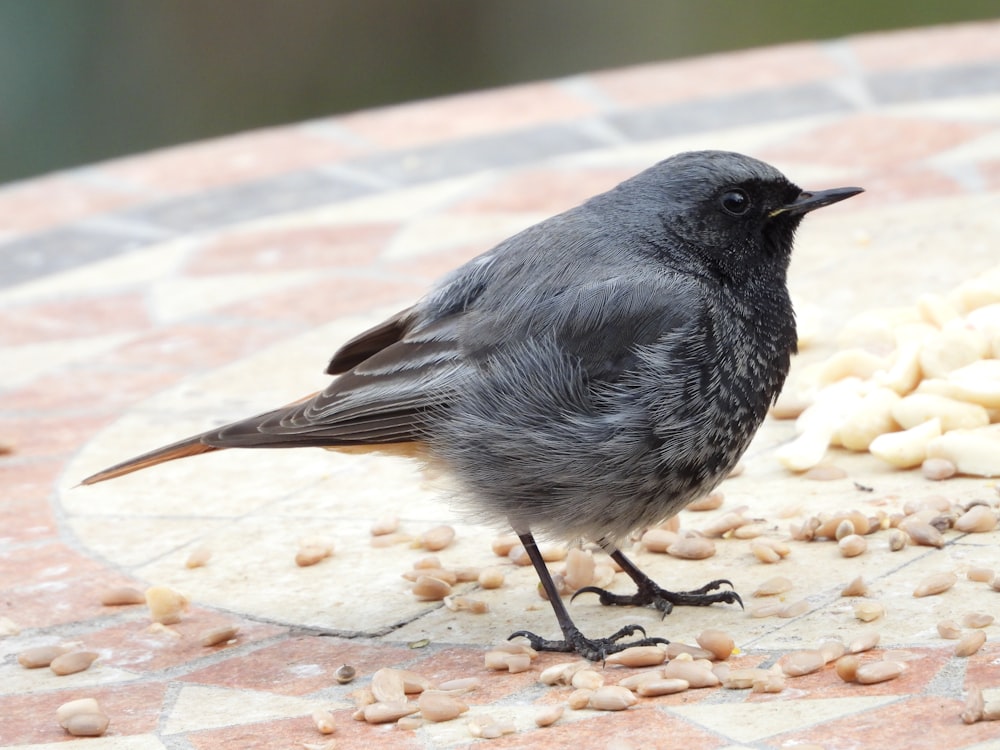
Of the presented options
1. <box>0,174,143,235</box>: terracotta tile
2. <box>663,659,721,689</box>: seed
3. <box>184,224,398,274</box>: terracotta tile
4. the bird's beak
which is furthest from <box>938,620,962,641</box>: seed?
<box>0,174,143,235</box>: terracotta tile

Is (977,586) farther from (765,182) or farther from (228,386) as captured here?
(228,386)

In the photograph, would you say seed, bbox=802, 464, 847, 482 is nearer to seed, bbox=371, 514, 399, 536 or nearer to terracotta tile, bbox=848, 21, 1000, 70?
seed, bbox=371, 514, 399, 536

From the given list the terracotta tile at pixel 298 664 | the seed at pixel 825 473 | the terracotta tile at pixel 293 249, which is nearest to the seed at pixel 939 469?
the seed at pixel 825 473

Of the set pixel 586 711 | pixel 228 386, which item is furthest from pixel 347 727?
pixel 228 386

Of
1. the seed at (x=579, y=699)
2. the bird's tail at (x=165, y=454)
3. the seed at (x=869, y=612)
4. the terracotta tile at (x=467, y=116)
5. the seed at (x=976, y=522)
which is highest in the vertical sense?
the terracotta tile at (x=467, y=116)

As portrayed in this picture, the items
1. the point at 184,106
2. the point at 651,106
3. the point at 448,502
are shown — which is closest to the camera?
the point at 448,502

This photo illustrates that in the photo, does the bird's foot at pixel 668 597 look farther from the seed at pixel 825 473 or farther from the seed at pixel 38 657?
the seed at pixel 38 657

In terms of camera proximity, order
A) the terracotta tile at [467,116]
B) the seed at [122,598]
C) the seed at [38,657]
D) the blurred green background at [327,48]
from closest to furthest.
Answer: the seed at [38,657] → the seed at [122,598] → the terracotta tile at [467,116] → the blurred green background at [327,48]
